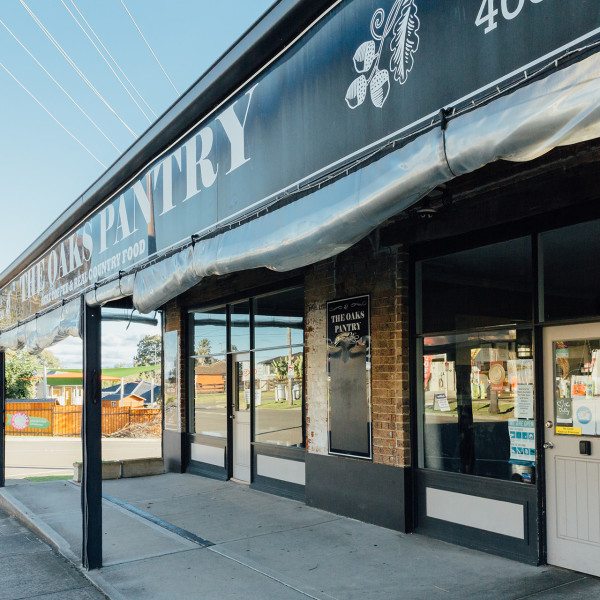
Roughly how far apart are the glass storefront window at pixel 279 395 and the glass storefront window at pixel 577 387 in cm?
406

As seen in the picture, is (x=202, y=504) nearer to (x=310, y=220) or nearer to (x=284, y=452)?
(x=284, y=452)

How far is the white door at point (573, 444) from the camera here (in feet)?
17.3

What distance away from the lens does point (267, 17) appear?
5070 mm

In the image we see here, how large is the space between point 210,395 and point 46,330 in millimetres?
3194

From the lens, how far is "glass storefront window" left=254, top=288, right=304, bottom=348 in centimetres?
913

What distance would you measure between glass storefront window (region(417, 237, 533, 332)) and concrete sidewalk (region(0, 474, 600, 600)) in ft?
7.42

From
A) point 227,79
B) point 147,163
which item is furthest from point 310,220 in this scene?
point 147,163

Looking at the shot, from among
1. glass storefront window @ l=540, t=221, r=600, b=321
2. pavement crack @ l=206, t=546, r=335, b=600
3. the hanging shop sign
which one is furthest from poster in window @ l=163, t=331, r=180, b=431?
glass storefront window @ l=540, t=221, r=600, b=321

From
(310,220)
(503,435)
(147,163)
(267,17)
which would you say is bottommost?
(503,435)

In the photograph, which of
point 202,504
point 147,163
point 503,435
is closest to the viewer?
point 503,435

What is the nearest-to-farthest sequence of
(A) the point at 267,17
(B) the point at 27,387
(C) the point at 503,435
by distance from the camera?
(A) the point at 267,17
(C) the point at 503,435
(B) the point at 27,387

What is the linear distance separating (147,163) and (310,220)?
370 cm

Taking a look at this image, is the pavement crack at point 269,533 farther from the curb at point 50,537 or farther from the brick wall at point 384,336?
the curb at point 50,537

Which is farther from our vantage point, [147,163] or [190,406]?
[190,406]
